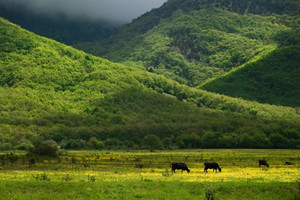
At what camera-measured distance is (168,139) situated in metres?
177

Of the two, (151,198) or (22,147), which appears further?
(22,147)

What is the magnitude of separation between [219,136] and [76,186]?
142567 millimetres

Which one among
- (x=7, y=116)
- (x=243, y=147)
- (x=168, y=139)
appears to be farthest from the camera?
(x=7, y=116)

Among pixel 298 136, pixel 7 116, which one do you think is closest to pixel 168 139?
pixel 298 136

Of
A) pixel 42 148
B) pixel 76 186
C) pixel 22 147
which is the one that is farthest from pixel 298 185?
pixel 22 147

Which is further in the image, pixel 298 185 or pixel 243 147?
pixel 243 147

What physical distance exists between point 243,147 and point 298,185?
428 ft

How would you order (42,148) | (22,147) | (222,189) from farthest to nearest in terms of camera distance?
1. (22,147)
2. (42,148)
3. (222,189)

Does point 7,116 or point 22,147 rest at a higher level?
point 7,116

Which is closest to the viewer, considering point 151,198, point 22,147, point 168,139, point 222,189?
point 151,198

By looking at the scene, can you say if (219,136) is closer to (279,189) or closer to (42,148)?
(42,148)

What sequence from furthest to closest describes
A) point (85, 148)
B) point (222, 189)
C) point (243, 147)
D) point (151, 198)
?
point (243, 147)
point (85, 148)
point (222, 189)
point (151, 198)

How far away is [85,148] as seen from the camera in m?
154

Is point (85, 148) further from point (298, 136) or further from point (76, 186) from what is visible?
point (76, 186)
